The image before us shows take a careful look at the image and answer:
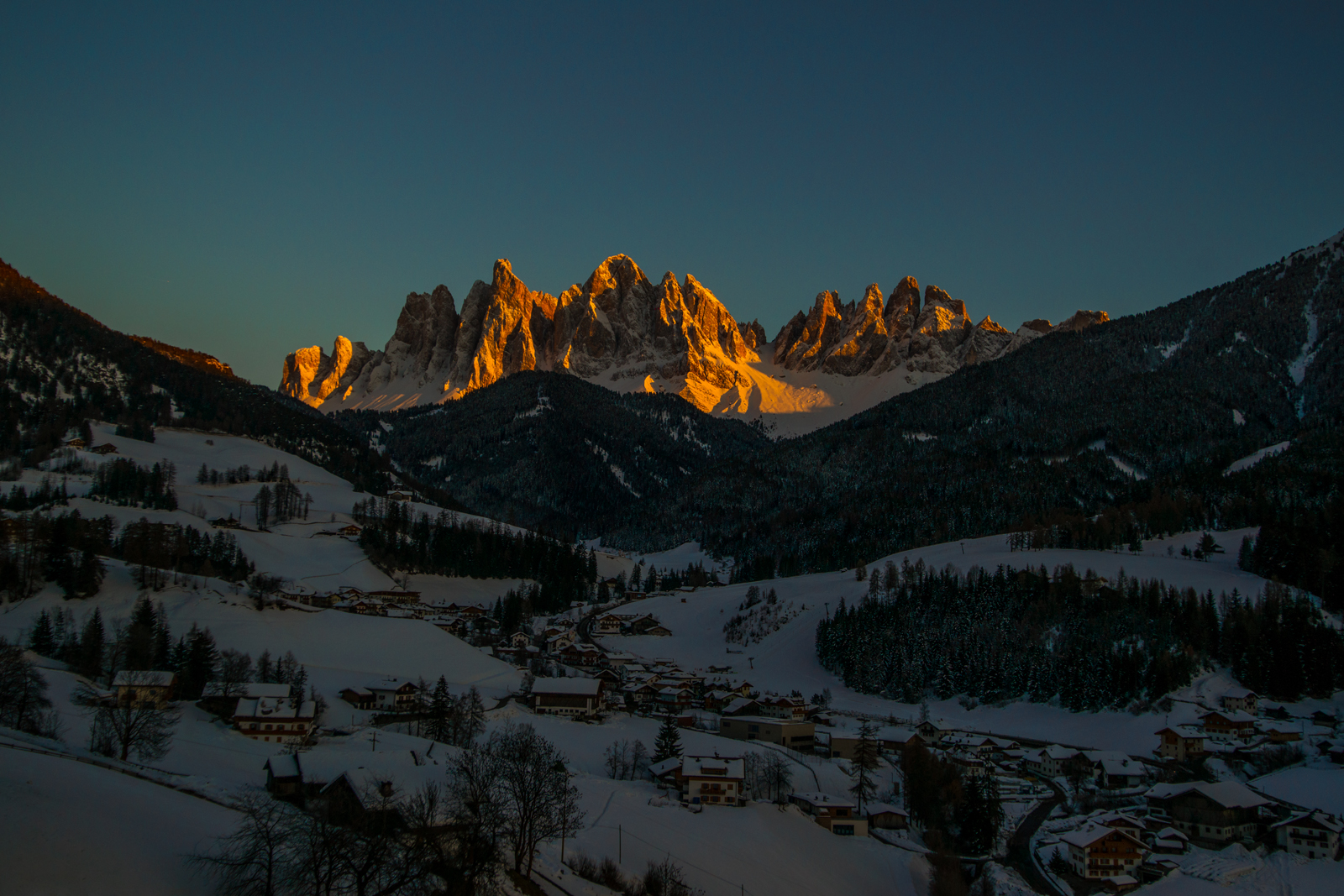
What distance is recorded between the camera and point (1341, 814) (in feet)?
161

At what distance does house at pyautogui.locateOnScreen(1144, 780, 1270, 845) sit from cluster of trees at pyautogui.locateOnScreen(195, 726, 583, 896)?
33.9 m

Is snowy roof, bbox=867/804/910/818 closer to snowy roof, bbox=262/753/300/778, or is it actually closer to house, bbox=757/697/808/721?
house, bbox=757/697/808/721

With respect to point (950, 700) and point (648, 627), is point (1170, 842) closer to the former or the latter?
point (950, 700)

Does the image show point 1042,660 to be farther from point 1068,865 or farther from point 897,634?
point 1068,865

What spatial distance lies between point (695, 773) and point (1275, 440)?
152451 mm

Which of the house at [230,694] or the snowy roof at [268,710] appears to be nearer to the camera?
the snowy roof at [268,710]

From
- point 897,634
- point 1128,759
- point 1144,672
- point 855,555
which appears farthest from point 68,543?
point 855,555

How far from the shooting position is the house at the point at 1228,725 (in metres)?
64.1

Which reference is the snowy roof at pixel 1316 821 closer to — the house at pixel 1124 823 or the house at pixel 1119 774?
the house at pixel 1124 823

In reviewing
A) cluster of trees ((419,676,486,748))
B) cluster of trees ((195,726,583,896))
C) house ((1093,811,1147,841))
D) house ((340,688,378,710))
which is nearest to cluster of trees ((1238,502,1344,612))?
house ((1093,811,1147,841))

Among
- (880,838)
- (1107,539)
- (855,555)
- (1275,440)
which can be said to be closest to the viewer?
(880,838)

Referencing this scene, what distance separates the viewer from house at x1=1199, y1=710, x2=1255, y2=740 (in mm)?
64062

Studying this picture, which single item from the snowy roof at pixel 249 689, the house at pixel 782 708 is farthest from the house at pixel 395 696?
the house at pixel 782 708

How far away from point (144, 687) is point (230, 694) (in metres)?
4.80
